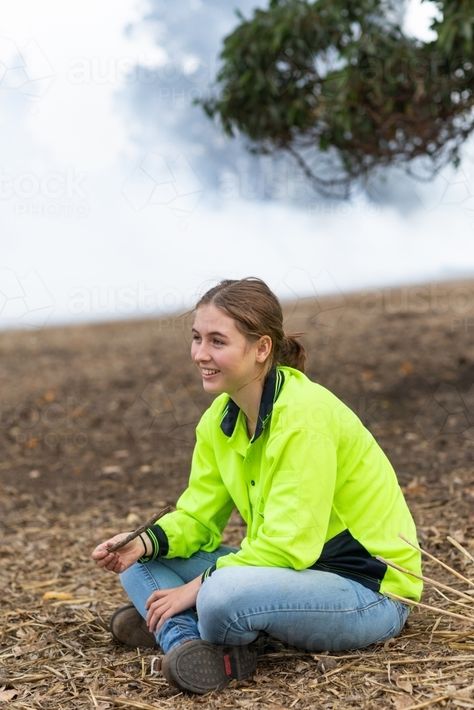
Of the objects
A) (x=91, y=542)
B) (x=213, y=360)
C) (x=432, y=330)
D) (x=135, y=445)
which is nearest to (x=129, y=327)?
(x=432, y=330)

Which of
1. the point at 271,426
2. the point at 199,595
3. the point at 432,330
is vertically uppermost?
the point at 271,426

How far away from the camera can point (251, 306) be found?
8.44ft

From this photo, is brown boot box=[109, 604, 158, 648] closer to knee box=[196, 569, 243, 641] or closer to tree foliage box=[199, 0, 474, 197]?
knee box=[196, 569, 243, 641]

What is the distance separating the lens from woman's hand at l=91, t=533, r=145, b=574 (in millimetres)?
2570

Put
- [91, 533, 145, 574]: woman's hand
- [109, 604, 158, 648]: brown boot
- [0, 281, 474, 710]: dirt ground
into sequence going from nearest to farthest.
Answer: [0, 281, 474, 710]: dirt ground < [91, 533, 145, 574]: woman's hand < [109, 604, 158, 648]: brown boot

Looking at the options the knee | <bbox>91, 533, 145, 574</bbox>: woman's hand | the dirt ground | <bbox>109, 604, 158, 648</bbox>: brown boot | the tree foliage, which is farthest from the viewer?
the tree foliage

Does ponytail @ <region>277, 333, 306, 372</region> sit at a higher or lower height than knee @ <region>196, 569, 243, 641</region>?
higher

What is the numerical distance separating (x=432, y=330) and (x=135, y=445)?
12.3 feet

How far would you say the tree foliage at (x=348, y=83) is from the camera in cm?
546

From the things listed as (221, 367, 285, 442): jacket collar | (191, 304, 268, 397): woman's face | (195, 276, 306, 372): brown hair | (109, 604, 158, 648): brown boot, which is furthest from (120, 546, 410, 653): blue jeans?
(195, 276, 306, 372): brown hair

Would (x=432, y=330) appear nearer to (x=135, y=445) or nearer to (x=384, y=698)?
(x=135, y=445)

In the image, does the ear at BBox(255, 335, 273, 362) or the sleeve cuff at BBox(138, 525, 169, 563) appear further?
the sleeve cuff at BBox(138, 525, 169, 563)

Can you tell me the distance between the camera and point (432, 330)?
29.2 ft

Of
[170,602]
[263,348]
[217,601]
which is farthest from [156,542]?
[263,348]
